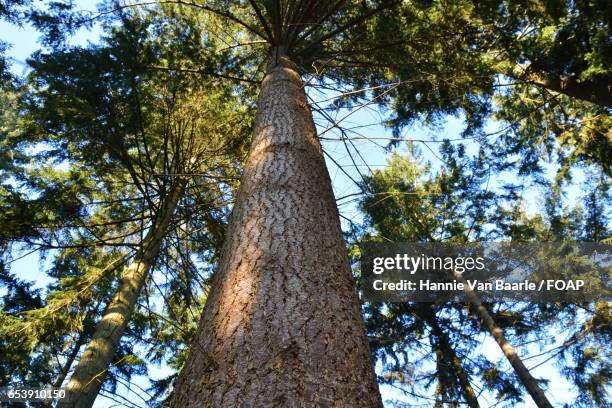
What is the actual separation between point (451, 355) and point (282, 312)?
8.11 meters

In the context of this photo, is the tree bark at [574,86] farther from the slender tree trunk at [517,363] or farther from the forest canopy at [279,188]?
the slender tree trunk at [517,363]

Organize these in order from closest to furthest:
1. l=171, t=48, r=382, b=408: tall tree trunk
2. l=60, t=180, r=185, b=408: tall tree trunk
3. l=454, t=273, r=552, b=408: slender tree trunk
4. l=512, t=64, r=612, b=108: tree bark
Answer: l=171, t=48, r=382, b=408: tall tree trunk
l=60, t=180, r=185, b=408: tall tree trunk
l=512, t=64, r=612, b=108: tree bark
l=454, t=273, r=552, b=408: slender tree trunk

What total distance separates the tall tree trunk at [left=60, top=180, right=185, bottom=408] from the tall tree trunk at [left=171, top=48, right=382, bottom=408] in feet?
8.25

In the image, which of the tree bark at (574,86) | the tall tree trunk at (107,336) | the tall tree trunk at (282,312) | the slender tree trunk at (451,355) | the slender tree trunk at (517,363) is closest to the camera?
the tall tree trunk at (282,312)

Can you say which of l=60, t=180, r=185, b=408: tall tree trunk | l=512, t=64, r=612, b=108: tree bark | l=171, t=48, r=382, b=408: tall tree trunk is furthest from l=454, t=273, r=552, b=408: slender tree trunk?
l=60, t=180, r=185, b=408: tall tree trunk

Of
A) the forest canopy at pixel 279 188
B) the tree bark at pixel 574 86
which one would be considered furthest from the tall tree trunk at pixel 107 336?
the tree bark at pixel 574 86

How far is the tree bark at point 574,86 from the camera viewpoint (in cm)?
493

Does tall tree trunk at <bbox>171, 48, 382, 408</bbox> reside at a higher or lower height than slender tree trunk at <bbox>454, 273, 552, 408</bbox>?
lower

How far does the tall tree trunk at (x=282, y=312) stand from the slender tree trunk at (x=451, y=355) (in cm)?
655

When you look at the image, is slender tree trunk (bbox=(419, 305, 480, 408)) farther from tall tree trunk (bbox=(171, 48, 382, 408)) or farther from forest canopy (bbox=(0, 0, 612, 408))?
tall tree trunk (bbox=(171, 48, 382, 408))

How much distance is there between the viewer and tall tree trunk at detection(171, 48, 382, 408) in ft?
4.12

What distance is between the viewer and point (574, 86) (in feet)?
17.6

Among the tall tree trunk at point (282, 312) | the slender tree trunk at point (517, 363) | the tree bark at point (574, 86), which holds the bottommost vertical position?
the tall tree trunk at point (282, 312)

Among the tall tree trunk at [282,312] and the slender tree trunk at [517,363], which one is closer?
the tall tree trunk at [282,312]
